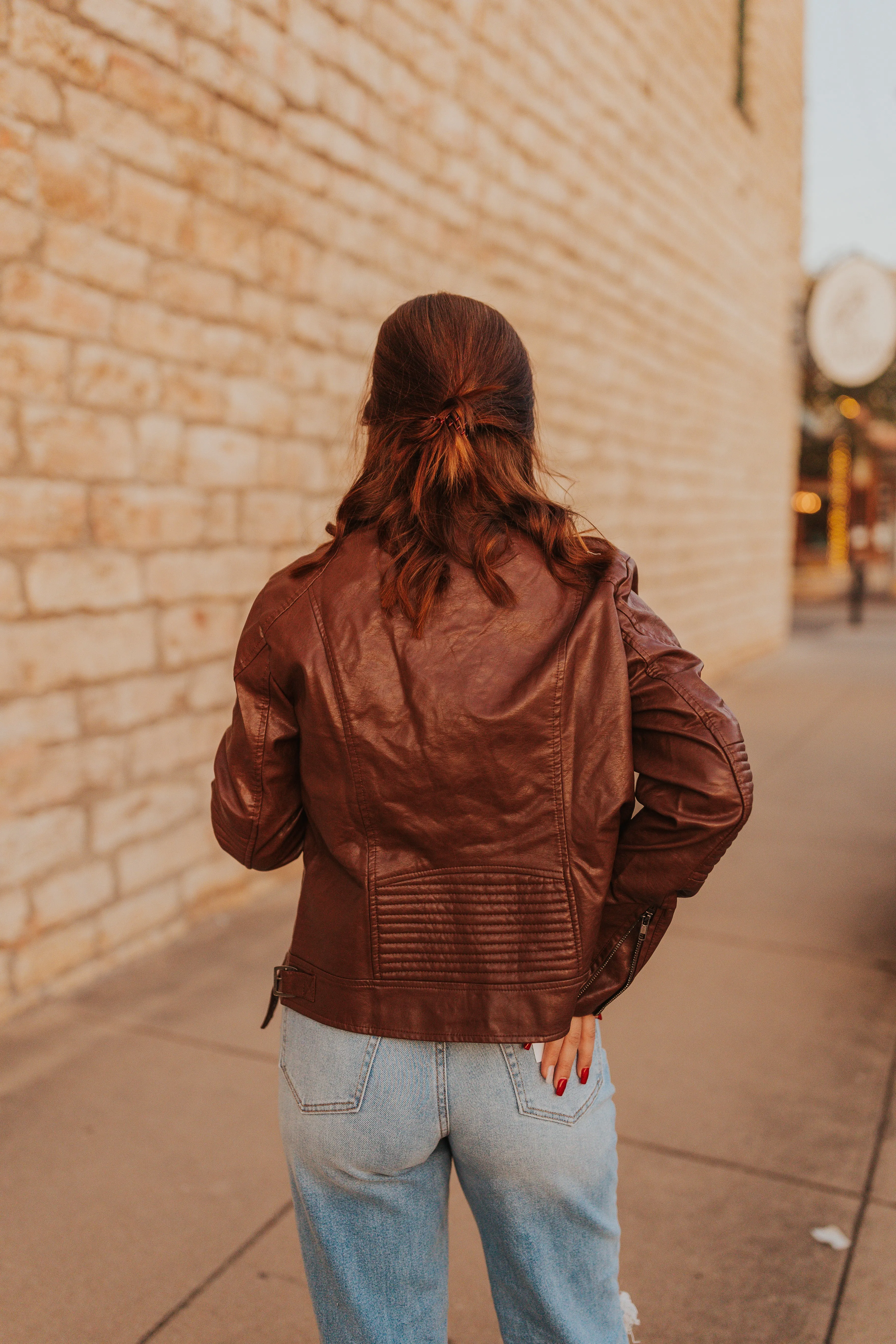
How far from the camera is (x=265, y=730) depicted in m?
1.45

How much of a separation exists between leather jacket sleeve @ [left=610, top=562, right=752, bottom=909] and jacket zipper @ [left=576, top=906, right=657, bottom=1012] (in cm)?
4

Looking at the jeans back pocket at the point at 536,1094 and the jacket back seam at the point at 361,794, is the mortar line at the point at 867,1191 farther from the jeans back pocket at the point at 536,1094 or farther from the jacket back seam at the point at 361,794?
the jacket back seam at the point at 361,794

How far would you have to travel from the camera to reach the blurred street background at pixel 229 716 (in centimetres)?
255

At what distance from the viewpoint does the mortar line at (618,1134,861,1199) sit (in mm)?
2764

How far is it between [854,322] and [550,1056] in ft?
44.8

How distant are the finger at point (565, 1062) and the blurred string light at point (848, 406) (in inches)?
928

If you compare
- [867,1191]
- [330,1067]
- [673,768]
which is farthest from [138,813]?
[673,768]

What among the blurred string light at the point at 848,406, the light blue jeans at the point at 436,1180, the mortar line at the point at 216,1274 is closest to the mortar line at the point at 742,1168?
the mortar line at the point at 216,1274

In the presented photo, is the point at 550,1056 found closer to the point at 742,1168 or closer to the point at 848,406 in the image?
the point at 742,1168

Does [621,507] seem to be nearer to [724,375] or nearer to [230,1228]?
[724,375]

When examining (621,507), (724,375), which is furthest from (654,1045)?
(724,375)

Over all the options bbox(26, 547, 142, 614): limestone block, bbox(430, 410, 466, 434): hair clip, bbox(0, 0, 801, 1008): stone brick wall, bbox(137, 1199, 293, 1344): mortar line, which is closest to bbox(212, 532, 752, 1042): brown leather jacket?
bbox(430, 410, 466, 434): hair clip

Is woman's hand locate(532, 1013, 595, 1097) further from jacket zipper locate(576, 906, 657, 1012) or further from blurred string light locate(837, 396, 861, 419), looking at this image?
blurred string light locate(837, 396, 861, 419)

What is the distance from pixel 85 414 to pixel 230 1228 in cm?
261
